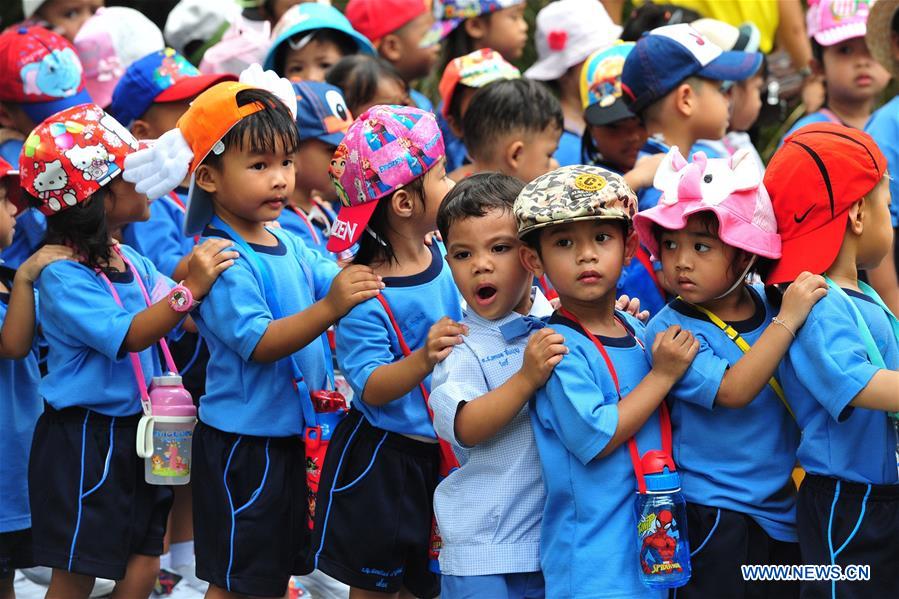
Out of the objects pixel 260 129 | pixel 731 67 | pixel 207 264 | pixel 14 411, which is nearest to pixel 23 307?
pixel 14 411

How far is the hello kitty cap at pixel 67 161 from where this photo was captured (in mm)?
3865

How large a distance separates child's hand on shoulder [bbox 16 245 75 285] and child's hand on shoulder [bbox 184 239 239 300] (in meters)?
0.53

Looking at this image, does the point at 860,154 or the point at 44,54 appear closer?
the point at 860,154

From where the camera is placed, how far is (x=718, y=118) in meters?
4.66

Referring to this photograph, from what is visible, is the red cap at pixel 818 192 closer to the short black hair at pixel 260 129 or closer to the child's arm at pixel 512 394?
the child's arm at pixel 512 394

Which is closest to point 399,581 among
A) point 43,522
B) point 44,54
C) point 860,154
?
point 43,522

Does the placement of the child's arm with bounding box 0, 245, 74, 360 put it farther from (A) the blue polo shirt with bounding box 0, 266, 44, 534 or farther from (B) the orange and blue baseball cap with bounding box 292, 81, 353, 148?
(B) the orange and blue baseball cap with bounding box 292, 81, 353, 148

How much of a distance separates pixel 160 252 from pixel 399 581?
6.15ft

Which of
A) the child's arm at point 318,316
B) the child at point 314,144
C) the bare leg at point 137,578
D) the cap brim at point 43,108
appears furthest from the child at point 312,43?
the bare leg at point 137,578

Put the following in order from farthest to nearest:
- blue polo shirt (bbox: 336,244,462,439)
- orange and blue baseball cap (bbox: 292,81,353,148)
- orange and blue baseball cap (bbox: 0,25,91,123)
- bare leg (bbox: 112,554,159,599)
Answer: orange and blue baseball cap (bbox: 0,25,91,123)
orange and blue baseball cap (bbox: 292,81,353,148)
bare leg (bbox: 112,554,159,599)
blue polo shirt (bbox: 336,244,462,439)

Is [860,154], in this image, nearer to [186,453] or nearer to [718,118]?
[718,118]

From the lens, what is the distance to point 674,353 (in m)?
3.01

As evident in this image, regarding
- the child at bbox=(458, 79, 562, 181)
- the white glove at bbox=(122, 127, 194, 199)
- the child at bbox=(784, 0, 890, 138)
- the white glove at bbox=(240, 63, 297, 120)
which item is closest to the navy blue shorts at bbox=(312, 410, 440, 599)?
the white glove at bbox=(122, 127, 194, 199)

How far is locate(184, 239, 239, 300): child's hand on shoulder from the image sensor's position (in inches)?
139
